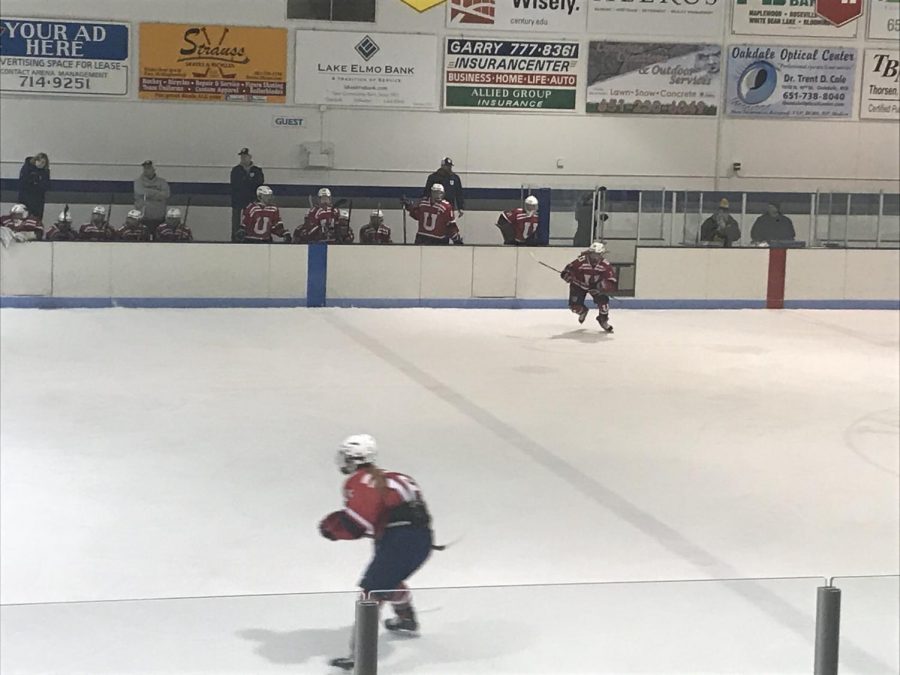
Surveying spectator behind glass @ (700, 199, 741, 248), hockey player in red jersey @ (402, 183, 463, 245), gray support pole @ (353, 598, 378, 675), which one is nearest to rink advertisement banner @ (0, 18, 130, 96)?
hockey player in red jersey @ (402, 183, 463, 245)

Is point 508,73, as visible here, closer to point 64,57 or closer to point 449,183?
point 449,183

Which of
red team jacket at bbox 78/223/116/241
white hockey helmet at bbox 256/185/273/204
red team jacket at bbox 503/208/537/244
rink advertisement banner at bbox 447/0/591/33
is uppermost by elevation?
rink advertisement banner at bbox 447/0/591/33

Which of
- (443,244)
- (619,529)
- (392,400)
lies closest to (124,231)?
(443,244)

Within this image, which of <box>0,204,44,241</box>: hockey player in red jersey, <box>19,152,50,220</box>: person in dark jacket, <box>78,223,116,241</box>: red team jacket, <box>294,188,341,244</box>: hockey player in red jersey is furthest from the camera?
<box>19,152,50,220</box>: person in dark jacket

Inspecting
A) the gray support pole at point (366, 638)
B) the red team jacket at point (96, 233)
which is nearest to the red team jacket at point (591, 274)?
the red team jacket at point (96, 233)

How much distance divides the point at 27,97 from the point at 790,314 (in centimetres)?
978

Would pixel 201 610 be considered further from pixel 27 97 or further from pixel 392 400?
pixel 27 97

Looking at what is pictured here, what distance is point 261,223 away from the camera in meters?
15.8

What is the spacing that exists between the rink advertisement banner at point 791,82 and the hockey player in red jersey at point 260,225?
7109 millimetres

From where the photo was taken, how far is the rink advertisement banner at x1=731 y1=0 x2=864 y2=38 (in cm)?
1908

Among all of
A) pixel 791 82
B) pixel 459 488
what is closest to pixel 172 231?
pixel 459 488

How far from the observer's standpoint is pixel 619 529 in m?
6.92

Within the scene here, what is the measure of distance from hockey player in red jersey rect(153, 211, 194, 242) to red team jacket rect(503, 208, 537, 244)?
361 cm

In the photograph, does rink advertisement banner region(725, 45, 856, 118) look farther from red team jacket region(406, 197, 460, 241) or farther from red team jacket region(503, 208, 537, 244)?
red team jacket region(406, 197, 460, 241)
